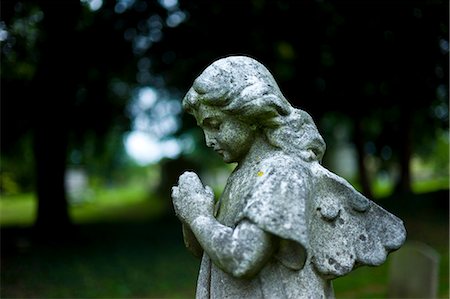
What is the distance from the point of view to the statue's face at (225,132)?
10.5ft

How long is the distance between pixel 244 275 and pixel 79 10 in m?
12.7

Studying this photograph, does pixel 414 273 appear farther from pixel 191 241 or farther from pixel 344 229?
pixel 191 241

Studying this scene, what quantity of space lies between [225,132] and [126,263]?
1041 centimetres

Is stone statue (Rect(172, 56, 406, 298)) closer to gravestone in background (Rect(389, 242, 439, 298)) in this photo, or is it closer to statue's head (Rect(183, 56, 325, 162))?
statue's head (Rect(183, 56, 325, 162))

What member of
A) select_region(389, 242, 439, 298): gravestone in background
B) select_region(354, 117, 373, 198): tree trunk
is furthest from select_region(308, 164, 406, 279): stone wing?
select_region(354, 117, 373, 198): tree trunk

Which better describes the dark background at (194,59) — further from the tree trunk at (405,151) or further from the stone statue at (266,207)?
the stone statue at (266,207)

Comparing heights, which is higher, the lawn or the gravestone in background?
the gravestone in background

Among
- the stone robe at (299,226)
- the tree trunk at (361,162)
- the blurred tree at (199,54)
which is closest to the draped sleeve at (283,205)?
the stone robe at (299,226)

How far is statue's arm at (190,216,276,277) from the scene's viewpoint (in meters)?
2.85

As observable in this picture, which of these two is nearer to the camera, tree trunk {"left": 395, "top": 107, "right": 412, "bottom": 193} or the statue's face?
the statue's face

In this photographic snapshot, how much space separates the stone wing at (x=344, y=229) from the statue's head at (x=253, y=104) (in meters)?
0.19

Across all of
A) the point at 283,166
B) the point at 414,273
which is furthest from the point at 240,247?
the point at 414,273

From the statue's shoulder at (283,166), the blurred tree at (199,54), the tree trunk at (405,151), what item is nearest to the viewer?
the statue's shoulder at (283,166)

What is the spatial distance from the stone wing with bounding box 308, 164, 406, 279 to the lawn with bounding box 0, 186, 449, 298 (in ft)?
25.3
